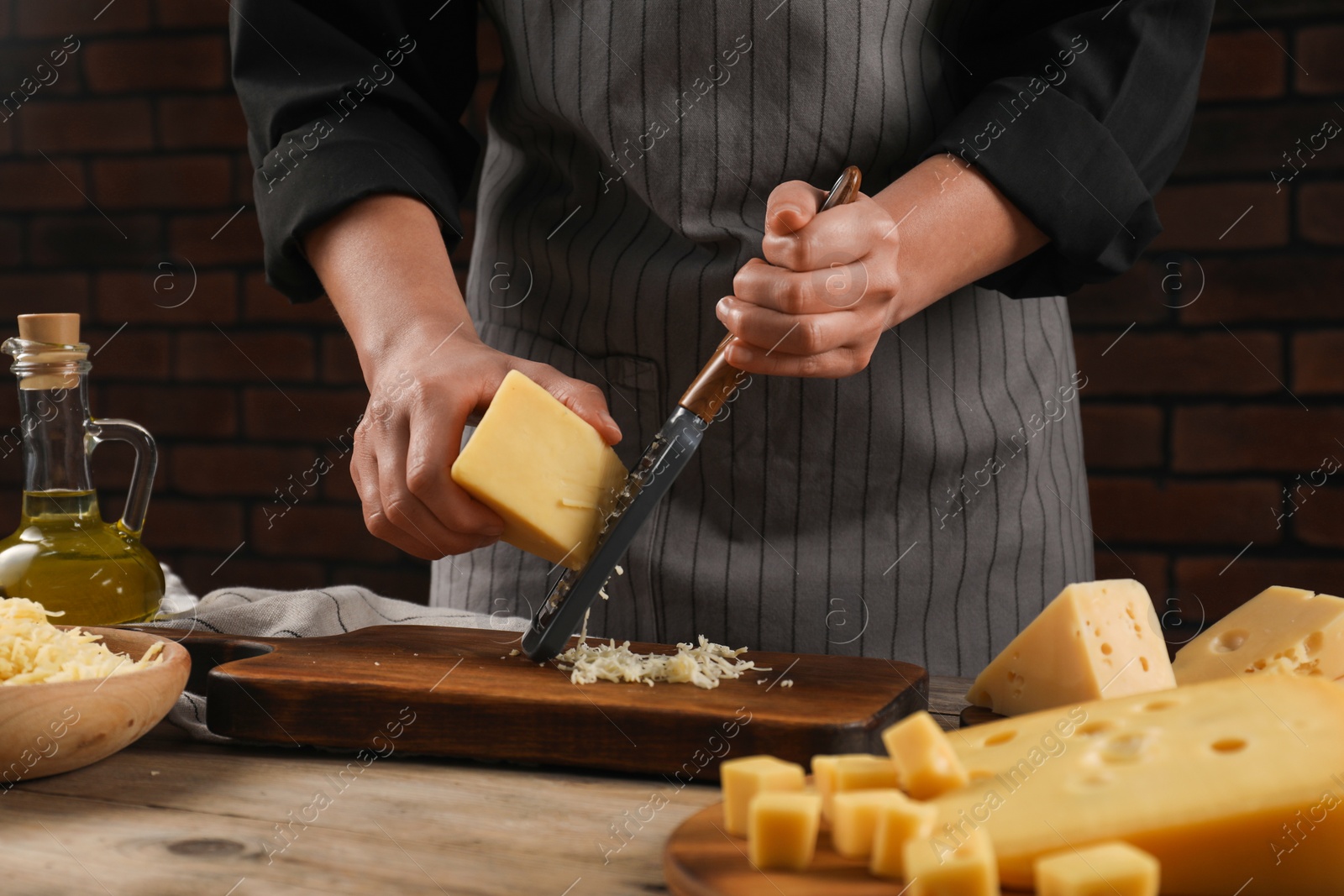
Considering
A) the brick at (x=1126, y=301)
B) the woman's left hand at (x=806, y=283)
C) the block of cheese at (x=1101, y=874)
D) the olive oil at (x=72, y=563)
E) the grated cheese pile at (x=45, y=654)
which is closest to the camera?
the block of cheese at (x=1101, y=874)

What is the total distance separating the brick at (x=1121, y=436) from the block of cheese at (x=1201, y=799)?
48.4 inches

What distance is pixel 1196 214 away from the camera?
1629 mm

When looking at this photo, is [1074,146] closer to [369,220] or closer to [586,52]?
[586,52]

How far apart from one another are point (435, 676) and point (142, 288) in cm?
170

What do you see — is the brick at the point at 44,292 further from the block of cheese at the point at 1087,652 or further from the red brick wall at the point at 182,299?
the block of cheese at the point at 1087,652

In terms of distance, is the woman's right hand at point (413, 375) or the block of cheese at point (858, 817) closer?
the block of cheese at point (858, 817)

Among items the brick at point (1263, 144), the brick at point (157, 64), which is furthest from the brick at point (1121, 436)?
the brick at point (157, 64)

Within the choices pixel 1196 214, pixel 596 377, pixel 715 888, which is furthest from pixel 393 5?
pixel 1196 214

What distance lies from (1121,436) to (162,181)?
1.69m

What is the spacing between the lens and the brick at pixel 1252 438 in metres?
1.59

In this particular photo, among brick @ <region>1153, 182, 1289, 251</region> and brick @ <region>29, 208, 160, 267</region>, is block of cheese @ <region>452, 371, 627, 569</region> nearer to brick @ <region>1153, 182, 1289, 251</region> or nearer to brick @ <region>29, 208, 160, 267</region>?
brick @ <region>1153, 182, 1289, 251</region>

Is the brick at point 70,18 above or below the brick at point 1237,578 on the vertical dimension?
above

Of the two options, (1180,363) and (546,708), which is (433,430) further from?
(1180,363)

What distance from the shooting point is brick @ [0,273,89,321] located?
85.7 inches
